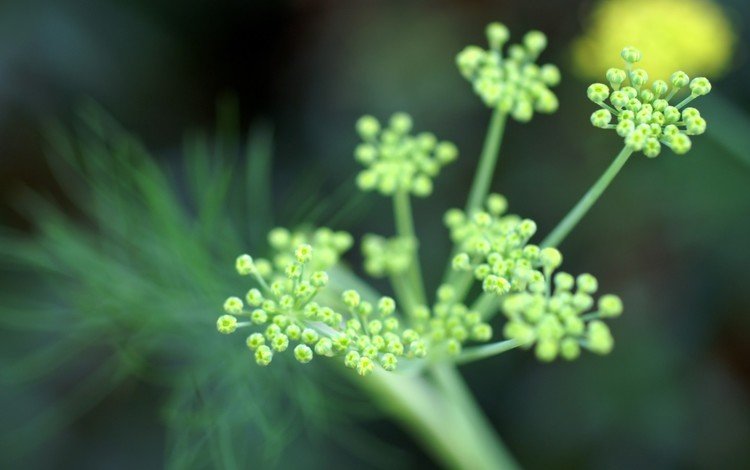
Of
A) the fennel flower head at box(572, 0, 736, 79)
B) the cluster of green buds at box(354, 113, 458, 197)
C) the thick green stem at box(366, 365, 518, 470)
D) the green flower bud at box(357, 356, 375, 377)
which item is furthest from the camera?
the fennel flower head at box(572, 0, 736, 79)

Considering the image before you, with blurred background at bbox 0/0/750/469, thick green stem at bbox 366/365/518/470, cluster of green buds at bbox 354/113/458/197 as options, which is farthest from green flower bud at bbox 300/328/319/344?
blurred background at bbox 0/0/750/469

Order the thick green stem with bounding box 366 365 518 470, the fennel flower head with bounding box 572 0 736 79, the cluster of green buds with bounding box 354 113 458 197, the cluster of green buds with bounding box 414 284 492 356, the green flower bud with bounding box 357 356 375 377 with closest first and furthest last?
1. the green flower bud with bounding box 357 356 375 377
2. the cluster of green buds with bounding box 414 284 492 356
3. the cluster of green buds with bounding box 354 113 458 197
4. the thick green stem with bounding box 366 365 518 470
5. the fennel flower head with bounding box 572 0 736 79

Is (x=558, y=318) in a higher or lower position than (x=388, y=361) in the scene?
higher

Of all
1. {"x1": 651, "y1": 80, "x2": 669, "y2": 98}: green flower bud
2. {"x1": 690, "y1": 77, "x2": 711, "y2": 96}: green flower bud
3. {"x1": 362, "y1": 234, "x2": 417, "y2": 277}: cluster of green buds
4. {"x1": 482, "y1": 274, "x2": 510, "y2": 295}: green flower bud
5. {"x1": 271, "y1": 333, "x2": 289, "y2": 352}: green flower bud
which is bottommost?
{"x1": 271, "y1": 333, "x2": 289, "y2": 352}: green flower bud

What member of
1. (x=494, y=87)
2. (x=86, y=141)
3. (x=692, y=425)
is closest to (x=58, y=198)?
(x=86, y=141)

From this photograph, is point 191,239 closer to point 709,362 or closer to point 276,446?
point 276,446

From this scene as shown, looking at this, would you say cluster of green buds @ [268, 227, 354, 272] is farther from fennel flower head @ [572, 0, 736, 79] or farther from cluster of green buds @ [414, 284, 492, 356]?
fennel flower head @ [572, 0, 736, 79]

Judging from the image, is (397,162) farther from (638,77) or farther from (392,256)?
(638,77)

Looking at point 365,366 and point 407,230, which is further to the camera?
point 407,230

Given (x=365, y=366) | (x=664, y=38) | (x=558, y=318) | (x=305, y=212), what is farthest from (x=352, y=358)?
(x=664, y=38)
